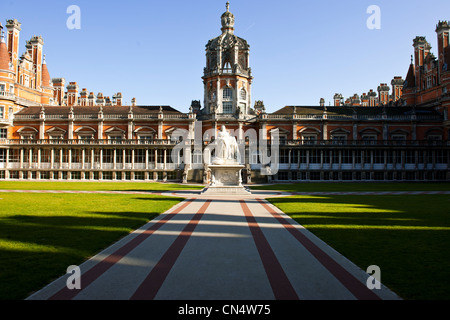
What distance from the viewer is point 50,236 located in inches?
477

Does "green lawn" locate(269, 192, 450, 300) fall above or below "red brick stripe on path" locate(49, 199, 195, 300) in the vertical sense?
below

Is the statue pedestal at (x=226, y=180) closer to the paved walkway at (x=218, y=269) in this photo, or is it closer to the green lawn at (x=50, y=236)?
the green lawn at (x=50, y=236)

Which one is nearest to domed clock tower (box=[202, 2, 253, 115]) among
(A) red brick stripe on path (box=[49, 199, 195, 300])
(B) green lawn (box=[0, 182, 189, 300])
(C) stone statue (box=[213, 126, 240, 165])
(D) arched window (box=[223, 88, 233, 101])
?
(D) arched window (box=[223, 88, 233, 101])

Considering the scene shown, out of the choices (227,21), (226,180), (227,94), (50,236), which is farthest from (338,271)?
(227,21)

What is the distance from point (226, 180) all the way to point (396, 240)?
22.1 meters

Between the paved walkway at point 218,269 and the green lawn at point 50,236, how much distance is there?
521 millimetres

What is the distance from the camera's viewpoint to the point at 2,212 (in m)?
18.1

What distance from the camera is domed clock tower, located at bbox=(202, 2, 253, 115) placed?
6944 centimetres

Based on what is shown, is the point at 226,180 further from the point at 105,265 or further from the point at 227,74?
the point at 227,74

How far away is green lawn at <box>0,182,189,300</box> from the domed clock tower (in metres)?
50.3

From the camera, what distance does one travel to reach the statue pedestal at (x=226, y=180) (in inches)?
1256

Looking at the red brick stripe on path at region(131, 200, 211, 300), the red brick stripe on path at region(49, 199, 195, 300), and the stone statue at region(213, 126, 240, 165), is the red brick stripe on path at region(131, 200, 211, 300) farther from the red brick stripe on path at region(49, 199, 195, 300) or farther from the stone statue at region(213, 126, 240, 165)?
the stone statue at region(213, 126, 240, 165)

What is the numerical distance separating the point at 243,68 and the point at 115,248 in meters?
65.6

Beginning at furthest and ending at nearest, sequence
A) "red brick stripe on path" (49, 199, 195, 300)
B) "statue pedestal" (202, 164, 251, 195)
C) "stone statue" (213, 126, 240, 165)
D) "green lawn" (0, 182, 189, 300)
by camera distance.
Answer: "stone statue" (213, 126, 240, 165) → "statue pedestal" (202, 164, 251, 195) → "green lawn" (0, 182, 189, 300) → "red brick stripe on path" (49, 199, 195, 300)
